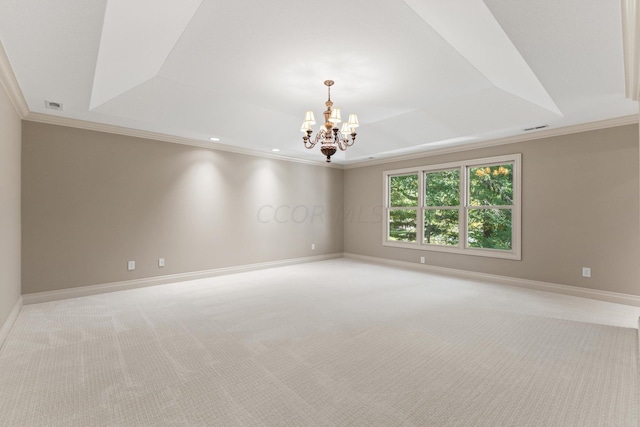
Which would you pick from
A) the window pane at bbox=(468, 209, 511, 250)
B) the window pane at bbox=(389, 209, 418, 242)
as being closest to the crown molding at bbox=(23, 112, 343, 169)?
the window pane at bbox=(389, 209, 418, 242)

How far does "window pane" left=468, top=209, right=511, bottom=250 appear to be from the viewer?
17.3 feet

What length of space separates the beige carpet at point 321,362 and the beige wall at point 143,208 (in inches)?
26.7

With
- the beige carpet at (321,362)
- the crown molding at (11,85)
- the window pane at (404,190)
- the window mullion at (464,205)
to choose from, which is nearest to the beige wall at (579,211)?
the window mullion at (464,205)

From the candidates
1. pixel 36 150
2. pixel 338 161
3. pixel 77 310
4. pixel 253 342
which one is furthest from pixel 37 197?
pixel 338 161

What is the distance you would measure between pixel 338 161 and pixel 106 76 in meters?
4.98

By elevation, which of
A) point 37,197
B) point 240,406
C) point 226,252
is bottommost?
point 240,406

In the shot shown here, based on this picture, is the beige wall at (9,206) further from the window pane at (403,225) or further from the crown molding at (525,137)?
the window pane at (403,225)

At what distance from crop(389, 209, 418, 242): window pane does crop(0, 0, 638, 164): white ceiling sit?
2100 mm

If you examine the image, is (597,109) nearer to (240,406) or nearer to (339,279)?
(339,279)

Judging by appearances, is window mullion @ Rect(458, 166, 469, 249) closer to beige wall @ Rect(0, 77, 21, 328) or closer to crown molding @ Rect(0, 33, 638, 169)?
crown molding @ Rect(0, 33, 638, 169)

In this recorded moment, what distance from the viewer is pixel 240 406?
188cm

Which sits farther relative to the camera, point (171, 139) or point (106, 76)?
point (171, 139)

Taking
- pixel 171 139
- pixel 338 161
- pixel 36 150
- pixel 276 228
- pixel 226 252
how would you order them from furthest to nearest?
pixel 338 161, pixel 276 228, pixel 226 252, pixel 171 139, pixel 36 150

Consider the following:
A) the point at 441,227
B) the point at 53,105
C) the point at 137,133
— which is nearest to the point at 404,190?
the point at 441,227
